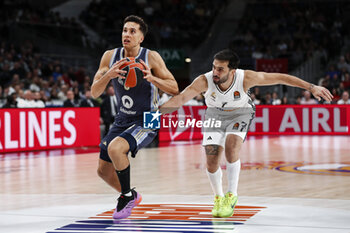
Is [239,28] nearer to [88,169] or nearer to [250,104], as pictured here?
[88,169]

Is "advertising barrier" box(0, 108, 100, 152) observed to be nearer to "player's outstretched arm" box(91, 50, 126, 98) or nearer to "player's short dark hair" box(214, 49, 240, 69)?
"player's outstretched arm" box(91, 50, 126, 98)

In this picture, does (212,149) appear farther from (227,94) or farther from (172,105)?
(172,105)

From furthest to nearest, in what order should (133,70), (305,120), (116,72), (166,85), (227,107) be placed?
(305,120)
(227,107)
(166,85)
(133,70)
(116,72)

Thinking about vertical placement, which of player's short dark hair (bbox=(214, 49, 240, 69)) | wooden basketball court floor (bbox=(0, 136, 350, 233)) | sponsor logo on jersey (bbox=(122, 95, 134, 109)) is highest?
player's short dark hair (bbox=(214, 49, 240, 69))

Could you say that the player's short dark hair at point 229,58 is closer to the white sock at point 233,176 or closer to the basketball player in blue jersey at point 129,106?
the basketball player in blue jersey at point 129,106

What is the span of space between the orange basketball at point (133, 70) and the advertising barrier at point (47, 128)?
33.4 feet

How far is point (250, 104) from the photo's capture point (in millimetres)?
7383

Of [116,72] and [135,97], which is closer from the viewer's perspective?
[116,72]

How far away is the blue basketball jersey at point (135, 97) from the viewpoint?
674 centimetres

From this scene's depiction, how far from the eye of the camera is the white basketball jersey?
7109 mm

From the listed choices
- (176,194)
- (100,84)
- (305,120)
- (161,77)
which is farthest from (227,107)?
(305,120)

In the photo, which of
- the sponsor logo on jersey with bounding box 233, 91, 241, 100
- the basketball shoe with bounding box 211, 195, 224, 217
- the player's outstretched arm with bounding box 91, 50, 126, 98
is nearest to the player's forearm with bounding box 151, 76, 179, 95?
the player's outstretched arm with bounding box 91, 50, 126, 98

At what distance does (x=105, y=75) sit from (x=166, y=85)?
65 centimetres

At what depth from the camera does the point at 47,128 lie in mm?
16844
